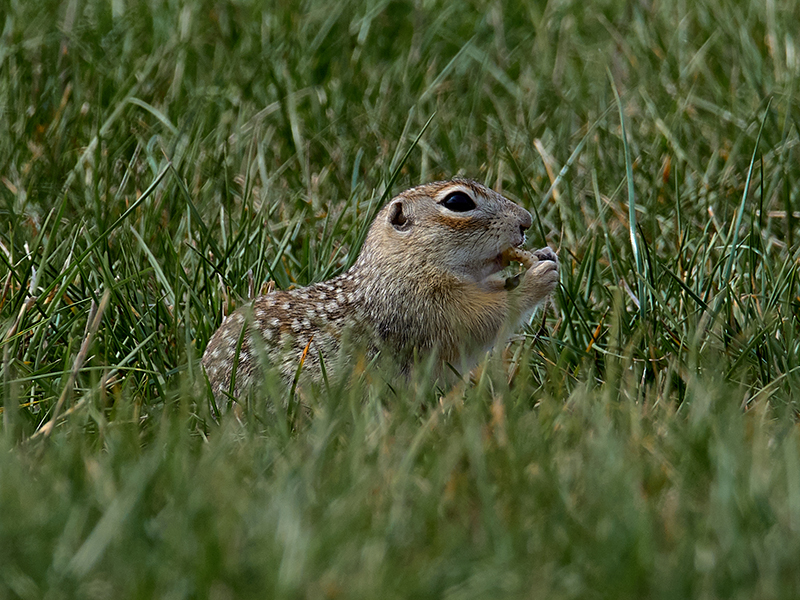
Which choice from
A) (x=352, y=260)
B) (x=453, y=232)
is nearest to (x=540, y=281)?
(x=453, y=232)

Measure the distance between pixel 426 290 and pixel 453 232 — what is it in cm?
22

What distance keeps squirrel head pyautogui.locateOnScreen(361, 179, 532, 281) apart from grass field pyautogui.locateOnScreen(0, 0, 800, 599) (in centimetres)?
26

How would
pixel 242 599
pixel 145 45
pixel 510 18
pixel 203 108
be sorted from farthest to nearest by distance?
pixel 510 18, pixel 145 45, pixel 203 108, pixel 242 599

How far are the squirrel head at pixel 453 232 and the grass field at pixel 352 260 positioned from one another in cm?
26

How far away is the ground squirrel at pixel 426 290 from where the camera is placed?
3.48 meters

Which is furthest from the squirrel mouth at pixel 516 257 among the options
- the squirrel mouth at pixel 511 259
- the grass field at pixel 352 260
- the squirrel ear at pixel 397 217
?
the squirrel ear at pixel 397 217

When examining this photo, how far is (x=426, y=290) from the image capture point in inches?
143

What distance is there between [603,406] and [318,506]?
82 centimetres

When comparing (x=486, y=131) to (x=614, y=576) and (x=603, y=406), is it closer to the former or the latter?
(x=603, y=406)

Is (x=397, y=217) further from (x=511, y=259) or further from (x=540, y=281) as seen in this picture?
(x=540, y=281)

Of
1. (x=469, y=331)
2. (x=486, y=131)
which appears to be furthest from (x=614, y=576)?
(x=486, y=131)

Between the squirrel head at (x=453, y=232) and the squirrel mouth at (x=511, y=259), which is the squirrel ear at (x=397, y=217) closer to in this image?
the squirrel head at (x=453, y=232)

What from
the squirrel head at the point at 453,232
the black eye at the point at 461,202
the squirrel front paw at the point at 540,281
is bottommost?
the squirrel front paw at the point at 540,281

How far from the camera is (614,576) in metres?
1.76
